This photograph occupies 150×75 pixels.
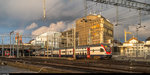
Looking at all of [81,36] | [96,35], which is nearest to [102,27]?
[96,35]

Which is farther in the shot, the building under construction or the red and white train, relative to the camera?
the building under construction

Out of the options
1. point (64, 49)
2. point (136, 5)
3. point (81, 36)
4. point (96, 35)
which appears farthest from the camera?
point (81, 36)

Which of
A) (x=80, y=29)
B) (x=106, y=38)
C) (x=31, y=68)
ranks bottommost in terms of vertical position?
(x=31, y=68)

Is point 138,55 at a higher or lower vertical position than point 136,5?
lower

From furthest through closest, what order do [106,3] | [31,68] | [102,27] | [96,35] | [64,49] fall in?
[96,35] → [102,27] → [64,49] → [106,3] → [31,68]

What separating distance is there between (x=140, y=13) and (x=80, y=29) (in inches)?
3743

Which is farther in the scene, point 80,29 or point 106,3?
point 80,29

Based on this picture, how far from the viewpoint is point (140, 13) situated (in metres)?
32.8

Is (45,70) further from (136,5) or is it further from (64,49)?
(64,49)

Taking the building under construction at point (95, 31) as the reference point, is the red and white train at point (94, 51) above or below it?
below

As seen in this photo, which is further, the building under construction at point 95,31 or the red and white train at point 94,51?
the building under construction at point 95,31

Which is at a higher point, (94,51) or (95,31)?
(95,31)

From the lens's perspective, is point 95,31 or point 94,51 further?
point 95,31

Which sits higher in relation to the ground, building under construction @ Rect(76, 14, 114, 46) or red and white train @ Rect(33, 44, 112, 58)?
building under construction @ Rect(76, 14, 114, 46)
